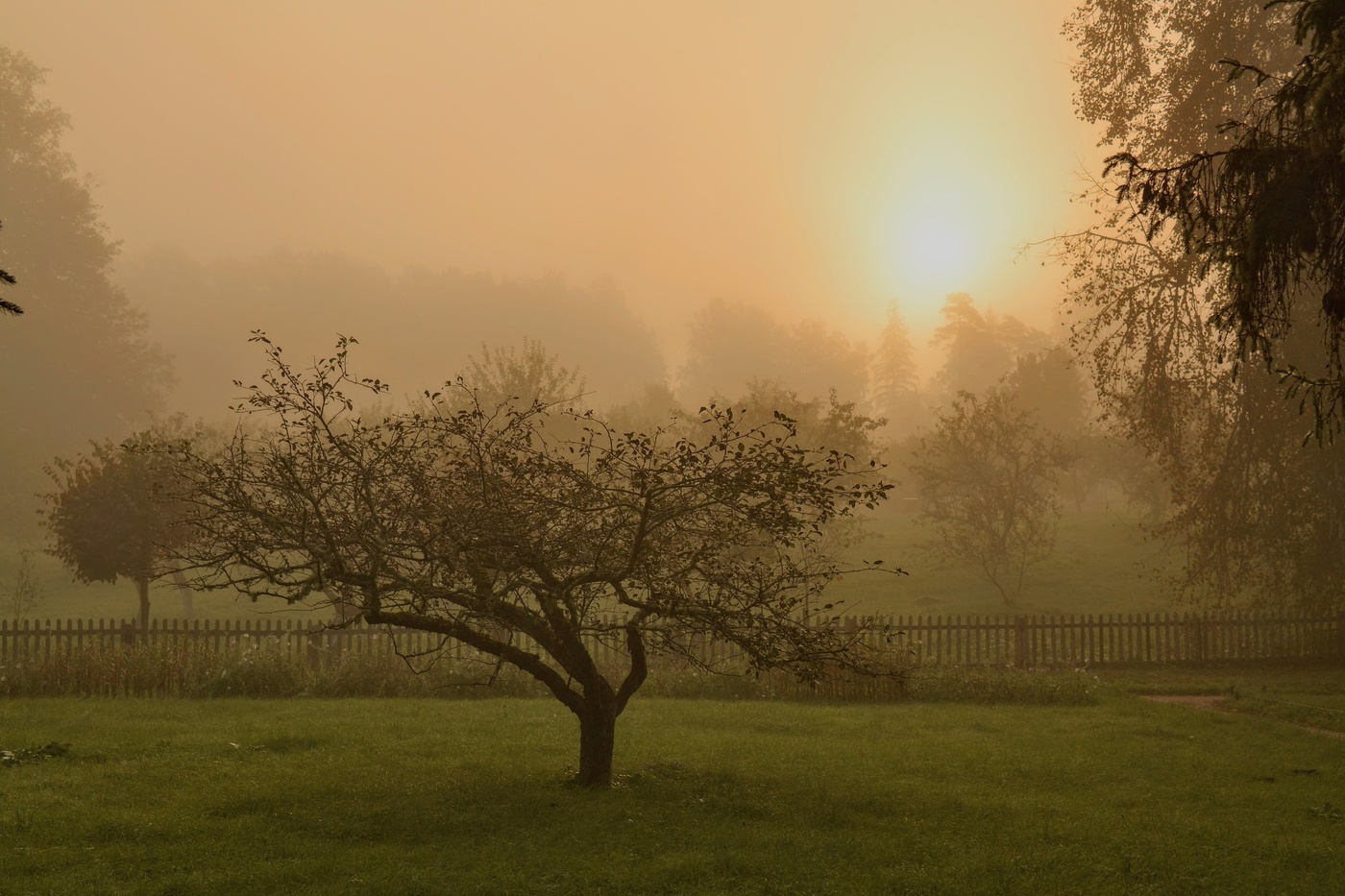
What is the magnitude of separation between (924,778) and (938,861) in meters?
3.23

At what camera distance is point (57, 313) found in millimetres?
63188

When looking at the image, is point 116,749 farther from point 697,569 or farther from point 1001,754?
point 1001,754

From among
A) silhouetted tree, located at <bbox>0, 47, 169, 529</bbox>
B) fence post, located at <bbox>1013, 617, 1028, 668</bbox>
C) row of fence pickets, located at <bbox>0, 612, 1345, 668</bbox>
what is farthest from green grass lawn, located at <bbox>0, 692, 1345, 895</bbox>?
silhouetted tree, located at <bbox>0, 47, 169, 529</bbox>

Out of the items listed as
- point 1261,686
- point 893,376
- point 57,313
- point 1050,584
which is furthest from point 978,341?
point 1261,686

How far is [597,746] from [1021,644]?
14.4 metres

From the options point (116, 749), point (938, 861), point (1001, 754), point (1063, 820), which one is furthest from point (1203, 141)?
point (116, 749)

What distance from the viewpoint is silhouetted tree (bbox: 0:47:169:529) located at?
61719 mm

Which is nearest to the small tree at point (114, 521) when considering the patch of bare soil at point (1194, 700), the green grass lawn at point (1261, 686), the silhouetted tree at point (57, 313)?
the patch of bare soil at point (1194, 700)

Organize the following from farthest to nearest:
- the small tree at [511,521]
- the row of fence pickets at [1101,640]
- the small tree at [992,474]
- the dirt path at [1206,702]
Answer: the small tree at [992,474], the row of fence pickets at [1101,640], the dirt path at [1206,702], the small tree at [511,521]

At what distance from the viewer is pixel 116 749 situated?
1239 cm

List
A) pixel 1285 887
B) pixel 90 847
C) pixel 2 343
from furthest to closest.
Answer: pixel 2 343 < pixel 90 847 < pixel 1285 887

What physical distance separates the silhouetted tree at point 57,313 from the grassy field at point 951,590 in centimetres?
1744

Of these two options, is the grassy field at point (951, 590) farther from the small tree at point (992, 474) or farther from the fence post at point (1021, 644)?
the fence post at point (1021, 644)

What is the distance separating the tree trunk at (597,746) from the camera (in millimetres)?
10523
